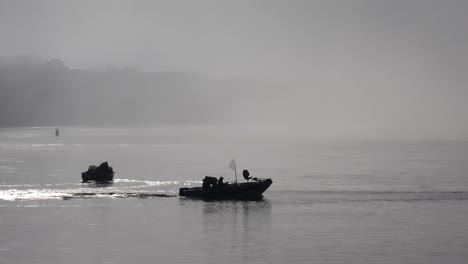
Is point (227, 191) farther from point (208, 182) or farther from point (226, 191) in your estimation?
point (208, 182)

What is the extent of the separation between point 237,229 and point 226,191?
25.9 metres

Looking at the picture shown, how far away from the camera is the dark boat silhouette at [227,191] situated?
342 ft

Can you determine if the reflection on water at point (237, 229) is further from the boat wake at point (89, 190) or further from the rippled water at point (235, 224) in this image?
the boat wake at point (89, 190)

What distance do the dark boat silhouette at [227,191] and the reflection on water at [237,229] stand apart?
3002 mm

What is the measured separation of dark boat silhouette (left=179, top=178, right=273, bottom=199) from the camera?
104 m

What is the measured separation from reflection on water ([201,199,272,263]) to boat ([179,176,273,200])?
9.85 feet

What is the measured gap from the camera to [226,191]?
344 ft

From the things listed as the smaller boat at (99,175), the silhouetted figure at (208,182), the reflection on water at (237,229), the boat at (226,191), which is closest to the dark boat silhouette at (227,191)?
the boat at (226,191)

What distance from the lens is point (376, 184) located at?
12950 cm

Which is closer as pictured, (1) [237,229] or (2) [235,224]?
(1) [237,229]

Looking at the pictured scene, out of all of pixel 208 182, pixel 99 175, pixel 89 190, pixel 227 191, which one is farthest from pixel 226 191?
pixel 99 175

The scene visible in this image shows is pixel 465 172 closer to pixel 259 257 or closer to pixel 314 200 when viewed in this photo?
pixel 314 200

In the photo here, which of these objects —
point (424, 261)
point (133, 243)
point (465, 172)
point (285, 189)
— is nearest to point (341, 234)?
point (424, 261)

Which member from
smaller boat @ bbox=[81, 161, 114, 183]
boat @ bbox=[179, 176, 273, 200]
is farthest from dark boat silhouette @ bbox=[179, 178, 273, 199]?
smaller boat @ bbox=[81, 161, 114, 183]
